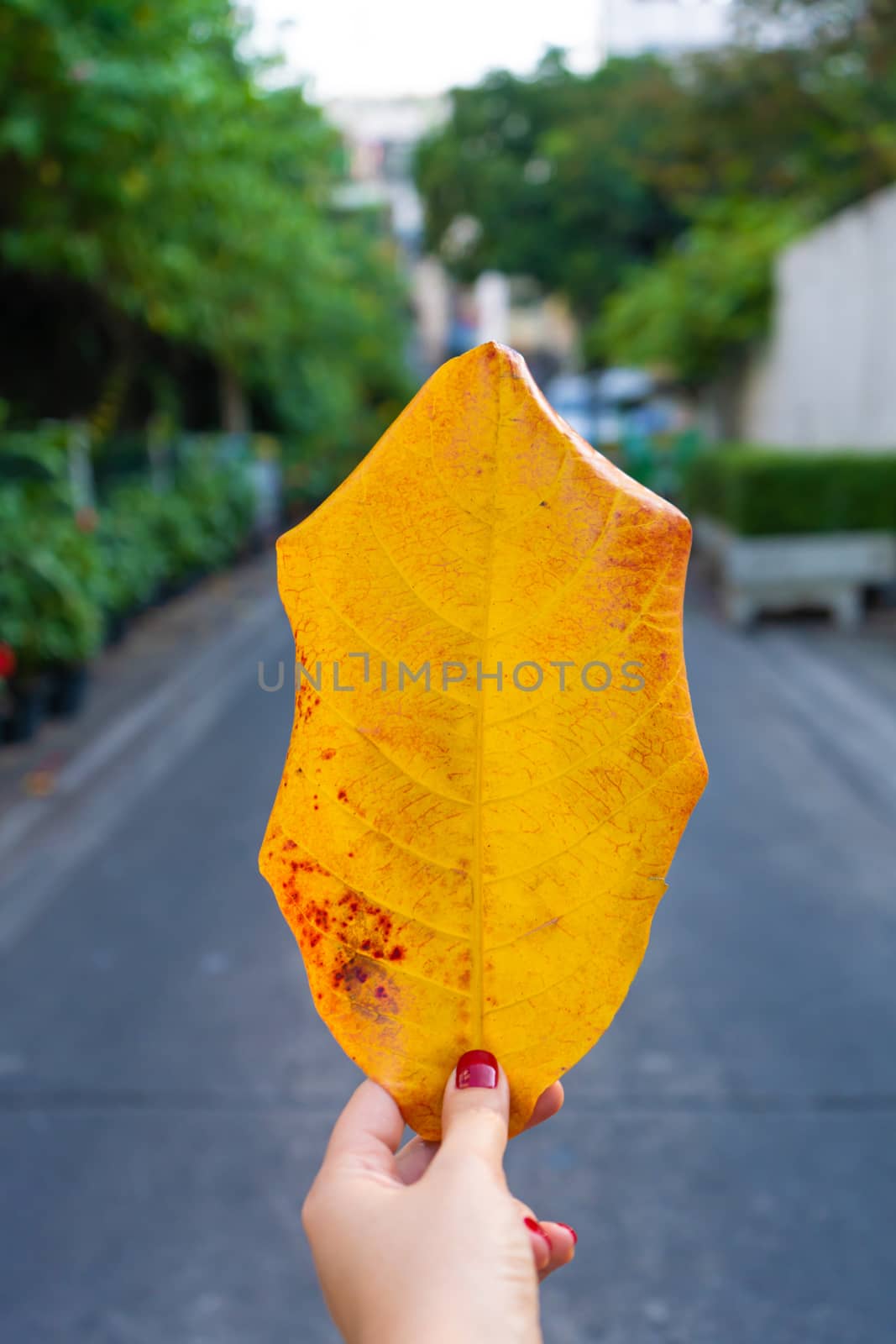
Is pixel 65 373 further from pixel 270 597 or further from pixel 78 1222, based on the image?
pixel 78 1222

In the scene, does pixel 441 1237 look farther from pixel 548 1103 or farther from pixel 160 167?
pixel 160 167

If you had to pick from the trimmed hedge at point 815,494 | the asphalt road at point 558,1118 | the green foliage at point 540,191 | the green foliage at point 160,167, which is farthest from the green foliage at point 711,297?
the asphalt road at point 558,1118

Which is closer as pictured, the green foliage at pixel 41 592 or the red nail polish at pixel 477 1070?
the red nail polish at pixel 477 1070

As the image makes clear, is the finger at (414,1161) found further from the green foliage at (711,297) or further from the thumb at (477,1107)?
the green foliage at (711,297)

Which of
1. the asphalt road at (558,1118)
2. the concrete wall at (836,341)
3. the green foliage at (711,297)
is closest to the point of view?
the asphalt road at (558,1118)

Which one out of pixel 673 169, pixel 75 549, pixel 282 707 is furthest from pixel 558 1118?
pixel 673 169

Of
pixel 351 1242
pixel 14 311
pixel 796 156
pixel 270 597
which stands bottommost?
pixel 270 597

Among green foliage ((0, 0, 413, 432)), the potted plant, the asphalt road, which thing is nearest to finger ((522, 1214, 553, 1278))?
the asphalt road

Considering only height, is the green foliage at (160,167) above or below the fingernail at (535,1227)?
above

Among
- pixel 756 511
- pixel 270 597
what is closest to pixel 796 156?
pixel 756 511
